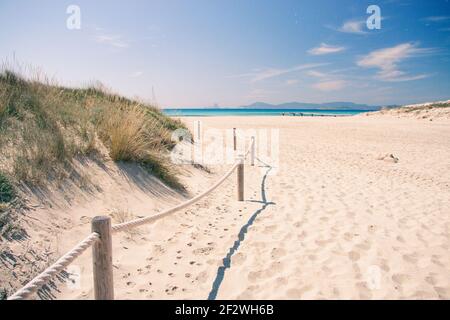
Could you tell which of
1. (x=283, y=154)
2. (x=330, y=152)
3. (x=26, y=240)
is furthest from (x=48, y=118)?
(x=330, y=152)

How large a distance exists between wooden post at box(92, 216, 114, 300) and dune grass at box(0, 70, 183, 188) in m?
2.21

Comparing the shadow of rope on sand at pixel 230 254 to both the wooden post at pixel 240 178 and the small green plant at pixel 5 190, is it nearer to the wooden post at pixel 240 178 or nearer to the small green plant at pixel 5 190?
the wooden post at pixel 240 178

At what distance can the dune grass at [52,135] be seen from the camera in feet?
12.6

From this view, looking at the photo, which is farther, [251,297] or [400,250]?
[400,250]

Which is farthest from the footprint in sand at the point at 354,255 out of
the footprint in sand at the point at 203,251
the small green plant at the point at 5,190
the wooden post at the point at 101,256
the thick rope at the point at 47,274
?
the small green plant at the point at 5,190

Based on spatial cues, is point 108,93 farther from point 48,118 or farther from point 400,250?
point 400,250

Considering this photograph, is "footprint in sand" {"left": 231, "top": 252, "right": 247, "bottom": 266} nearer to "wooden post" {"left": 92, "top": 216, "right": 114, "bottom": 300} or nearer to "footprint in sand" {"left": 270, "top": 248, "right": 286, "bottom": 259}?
"footprint in sand" {"left": 270, "top": 248, "right": 286, "bottom": 259}

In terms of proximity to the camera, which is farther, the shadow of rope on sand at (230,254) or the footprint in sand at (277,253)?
the footprint in sand at (277,253)

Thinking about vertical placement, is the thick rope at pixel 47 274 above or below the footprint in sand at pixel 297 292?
above

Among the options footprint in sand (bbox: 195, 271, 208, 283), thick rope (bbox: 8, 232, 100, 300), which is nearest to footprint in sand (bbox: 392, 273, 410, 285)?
footprint in sand (bbox: 195, 271, 208, 283)

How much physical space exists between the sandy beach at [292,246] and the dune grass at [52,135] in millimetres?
999

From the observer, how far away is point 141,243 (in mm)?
3625

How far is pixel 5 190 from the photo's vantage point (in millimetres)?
3264
